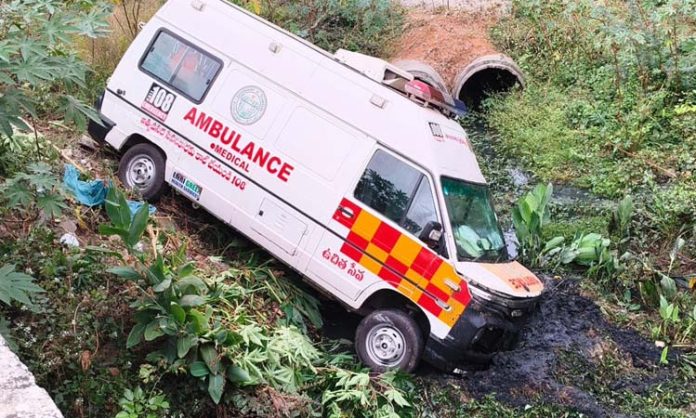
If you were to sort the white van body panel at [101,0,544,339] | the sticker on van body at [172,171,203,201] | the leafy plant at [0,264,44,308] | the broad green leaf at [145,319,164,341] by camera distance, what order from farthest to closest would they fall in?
1. the sticker on van body at [172,171,203,201]
2. the white van body panel at [101,0,544,339]
3. the broad green leaf at [145,319,164,341]
4. the leafy plant at [0,264,44,308]

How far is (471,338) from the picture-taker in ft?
21.7

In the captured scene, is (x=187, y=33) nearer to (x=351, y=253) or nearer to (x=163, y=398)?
(x=351, y=253)

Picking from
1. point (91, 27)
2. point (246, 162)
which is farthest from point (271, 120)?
point (91, 27)

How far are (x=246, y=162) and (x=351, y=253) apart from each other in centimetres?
151

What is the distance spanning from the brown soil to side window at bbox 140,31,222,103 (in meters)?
6.19

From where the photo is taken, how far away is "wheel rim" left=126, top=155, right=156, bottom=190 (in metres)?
8.06

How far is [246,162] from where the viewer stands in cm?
755

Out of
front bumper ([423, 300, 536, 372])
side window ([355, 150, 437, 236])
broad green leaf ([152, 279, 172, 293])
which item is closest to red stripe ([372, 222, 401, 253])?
side window ([355, 150, 437, 236])

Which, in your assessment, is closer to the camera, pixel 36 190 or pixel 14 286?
pixel 14 286

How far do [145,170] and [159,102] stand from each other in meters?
0.78

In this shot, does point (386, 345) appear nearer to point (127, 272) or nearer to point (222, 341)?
point (222, 341)

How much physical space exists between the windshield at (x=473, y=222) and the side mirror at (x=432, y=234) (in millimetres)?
229

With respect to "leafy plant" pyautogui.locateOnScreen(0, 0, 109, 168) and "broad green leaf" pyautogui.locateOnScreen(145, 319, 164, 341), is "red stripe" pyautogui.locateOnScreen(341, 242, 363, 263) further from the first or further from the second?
"leafy plant" pyautogui.locateOnScreen(0, 0, 109, 168)

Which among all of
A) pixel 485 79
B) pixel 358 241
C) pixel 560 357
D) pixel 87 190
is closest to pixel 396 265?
pixel 358 241
